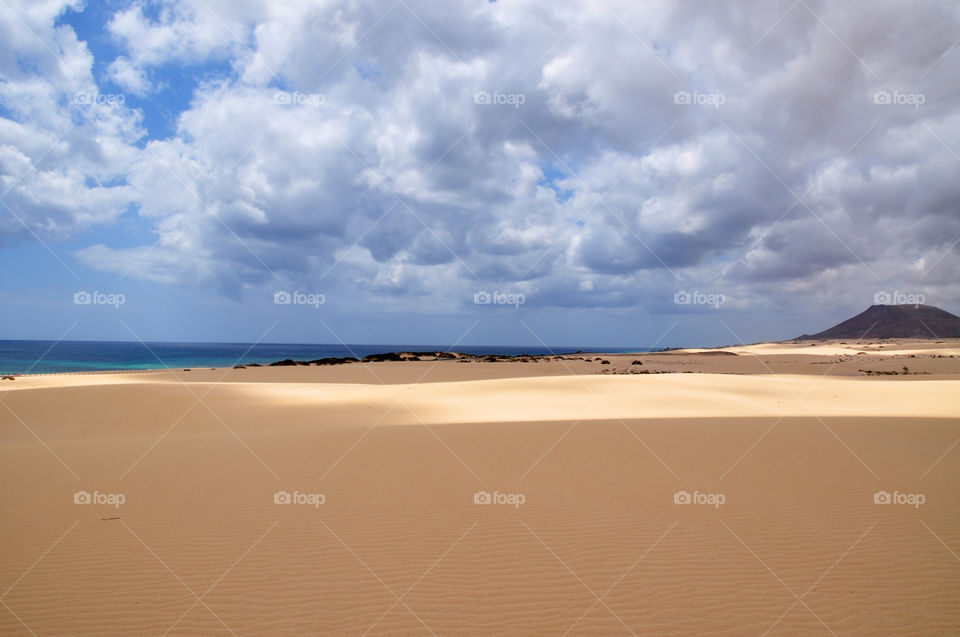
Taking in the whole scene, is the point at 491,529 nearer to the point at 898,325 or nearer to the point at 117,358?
the point at 117,358

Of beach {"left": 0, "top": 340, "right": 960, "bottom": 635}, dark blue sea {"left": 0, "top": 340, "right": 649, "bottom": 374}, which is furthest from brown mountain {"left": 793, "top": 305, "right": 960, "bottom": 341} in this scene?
beach {"left": 0, "top": 340, "right": 960, "bottom": 635}

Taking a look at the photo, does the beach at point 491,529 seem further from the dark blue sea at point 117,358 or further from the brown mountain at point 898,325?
the brown mountain at point 898,325

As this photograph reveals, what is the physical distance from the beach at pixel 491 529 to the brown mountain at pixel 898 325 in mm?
96750

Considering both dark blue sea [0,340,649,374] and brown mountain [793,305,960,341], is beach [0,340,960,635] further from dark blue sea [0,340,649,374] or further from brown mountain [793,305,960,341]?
brown mountain [793,305,960,341]

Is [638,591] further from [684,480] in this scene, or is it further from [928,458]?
[928,458]

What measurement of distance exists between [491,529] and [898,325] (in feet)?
371

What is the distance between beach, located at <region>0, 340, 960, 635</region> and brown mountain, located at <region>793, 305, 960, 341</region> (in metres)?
96.7

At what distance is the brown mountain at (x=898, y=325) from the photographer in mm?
86500

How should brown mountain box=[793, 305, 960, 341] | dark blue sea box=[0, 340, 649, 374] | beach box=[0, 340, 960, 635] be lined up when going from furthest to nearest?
brown mountain box=[793, 305, 960, 341] → dark blue sea box=[0, 340, 649, 374] → beach box=[0, 340, 960, 635]

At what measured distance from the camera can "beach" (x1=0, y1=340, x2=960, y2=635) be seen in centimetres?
422

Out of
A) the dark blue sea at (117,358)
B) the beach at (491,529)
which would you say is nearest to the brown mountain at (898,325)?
the dark blue sea at (117,358)

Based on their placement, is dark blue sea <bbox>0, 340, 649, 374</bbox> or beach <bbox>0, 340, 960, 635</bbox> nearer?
beach <bbox>0, 340, 960, 635</bbox>

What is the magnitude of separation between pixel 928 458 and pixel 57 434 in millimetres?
18973

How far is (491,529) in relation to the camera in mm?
5805
